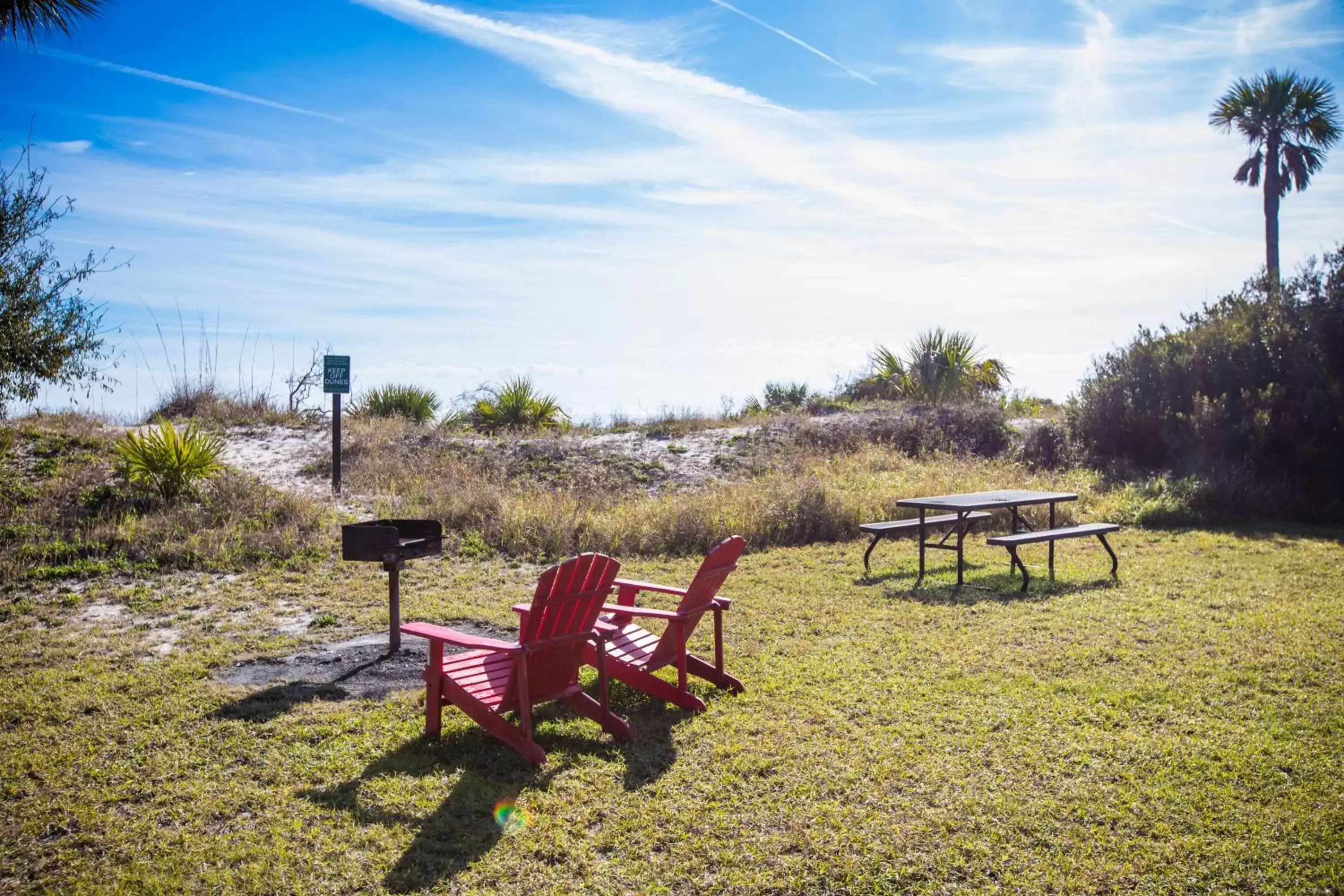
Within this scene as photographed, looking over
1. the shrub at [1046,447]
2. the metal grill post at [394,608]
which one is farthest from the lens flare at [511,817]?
the shrub at [1046,447]

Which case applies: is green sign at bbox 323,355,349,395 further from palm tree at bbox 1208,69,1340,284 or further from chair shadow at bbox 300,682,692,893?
palm tree at bbox 1208,69,1340,284

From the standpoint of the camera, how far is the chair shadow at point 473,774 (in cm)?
350

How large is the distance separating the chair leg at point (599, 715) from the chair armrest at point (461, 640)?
1.65ft

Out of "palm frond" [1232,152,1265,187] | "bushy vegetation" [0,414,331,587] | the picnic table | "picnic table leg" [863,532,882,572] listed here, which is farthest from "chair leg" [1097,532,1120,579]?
"palm frond" [1232,152,1265,187]

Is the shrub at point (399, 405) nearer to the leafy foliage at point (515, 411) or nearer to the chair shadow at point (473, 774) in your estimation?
the leafy foliage at point (515, 411)

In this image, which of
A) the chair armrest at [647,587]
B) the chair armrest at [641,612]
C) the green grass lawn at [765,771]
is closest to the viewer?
the green grass lawn at [765,771]

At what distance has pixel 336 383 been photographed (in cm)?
1280

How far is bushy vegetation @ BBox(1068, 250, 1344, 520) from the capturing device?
43.8 ft

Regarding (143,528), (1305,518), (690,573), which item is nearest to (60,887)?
(690,573)

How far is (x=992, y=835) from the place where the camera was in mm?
3562

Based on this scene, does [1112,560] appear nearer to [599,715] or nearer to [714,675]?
[714,675]

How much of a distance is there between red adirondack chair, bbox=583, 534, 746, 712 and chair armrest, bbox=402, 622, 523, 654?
56 centimetres

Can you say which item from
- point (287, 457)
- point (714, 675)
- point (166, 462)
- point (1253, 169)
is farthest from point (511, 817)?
point (1253, 169)

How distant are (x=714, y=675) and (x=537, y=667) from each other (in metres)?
1.29
